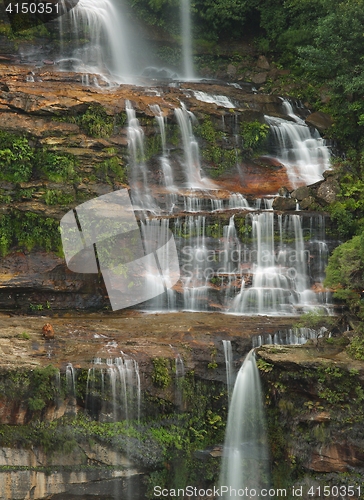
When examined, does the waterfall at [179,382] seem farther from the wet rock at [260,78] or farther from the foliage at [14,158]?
the wet rock at [260,78]

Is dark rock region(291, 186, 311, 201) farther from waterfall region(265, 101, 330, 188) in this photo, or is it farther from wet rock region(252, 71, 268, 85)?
wet rock region(252, 71, 268, 85)

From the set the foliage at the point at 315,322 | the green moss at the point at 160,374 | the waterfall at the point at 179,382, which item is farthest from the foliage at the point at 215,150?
the green moss at the point at 160,374

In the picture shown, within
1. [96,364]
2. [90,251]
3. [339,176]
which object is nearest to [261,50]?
[339,176]

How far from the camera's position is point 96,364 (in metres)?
11.3

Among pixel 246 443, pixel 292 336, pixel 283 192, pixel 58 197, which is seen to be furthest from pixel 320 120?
pixel 246 443

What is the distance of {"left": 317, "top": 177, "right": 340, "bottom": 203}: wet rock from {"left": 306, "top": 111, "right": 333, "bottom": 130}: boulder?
4.14 m

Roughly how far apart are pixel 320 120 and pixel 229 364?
12.0 m

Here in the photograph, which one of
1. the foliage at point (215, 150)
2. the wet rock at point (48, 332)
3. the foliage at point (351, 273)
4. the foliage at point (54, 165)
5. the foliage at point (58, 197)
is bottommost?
the wet rock at point (48, 332)

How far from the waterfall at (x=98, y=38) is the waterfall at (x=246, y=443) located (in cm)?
1453

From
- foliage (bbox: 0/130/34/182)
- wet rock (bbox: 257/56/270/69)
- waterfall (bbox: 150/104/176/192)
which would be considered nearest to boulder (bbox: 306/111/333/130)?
wet rock (bbox: 257/56/270/69)

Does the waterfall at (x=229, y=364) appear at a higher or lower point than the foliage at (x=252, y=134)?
lower

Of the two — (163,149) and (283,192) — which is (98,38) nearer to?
(163,149)

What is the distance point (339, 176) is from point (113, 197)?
267 inches

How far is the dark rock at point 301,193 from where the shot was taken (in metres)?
17.3
